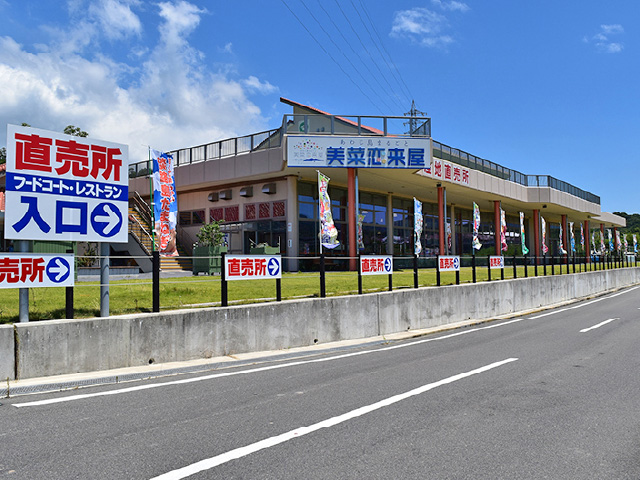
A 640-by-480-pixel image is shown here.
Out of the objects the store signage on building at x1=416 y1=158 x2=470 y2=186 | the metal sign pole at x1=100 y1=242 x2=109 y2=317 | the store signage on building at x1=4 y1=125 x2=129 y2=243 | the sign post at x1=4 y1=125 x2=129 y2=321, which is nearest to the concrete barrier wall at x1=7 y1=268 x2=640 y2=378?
the metal sign pole at x1=100 y1=242 x2=109 y2=317

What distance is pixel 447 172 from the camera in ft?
105

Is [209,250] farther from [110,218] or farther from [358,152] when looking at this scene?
[110,218]

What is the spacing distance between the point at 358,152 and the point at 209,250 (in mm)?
9418

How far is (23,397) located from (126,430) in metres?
2.21

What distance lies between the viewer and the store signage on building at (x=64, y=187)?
23.4 ft

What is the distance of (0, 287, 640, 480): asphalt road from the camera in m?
3.90

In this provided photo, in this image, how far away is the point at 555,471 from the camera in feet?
12.6

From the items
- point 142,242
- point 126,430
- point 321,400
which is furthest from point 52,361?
point 142,242

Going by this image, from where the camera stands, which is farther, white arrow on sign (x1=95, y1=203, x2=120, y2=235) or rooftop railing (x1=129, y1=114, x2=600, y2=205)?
rooftop railing (x1=129, y1=114, x2=600, y2=205)

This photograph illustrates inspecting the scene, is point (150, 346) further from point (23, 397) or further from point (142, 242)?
point (142, 242)

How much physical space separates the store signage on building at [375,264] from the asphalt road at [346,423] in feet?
12.9

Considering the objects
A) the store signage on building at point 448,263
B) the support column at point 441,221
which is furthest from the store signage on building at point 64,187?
the support column at point 441,221

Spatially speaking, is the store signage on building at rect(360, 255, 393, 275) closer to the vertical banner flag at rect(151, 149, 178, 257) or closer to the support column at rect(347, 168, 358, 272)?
the vertical banner flag at rect(151, 149, 178, 257)

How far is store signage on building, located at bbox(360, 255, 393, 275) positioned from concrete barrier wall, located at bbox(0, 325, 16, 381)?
7516 millimetres
